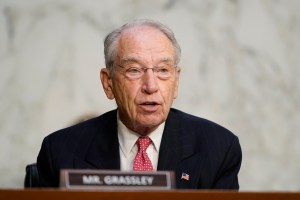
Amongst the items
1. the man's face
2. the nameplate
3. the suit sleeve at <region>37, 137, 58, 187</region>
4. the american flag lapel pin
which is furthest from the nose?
the nameplate

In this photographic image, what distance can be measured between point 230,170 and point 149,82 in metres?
0.50

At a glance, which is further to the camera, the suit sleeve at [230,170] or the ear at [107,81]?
the ear at [107,81]

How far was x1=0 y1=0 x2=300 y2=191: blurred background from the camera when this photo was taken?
3.80 meters

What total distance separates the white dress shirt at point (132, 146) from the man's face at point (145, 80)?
0.06 m

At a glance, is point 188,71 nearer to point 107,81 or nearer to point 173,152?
point 107,81

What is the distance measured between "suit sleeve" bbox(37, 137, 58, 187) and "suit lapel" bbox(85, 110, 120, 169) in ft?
0.50

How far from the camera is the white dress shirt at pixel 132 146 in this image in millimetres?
2641

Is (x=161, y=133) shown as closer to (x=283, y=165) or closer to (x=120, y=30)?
(x=120, y=30)

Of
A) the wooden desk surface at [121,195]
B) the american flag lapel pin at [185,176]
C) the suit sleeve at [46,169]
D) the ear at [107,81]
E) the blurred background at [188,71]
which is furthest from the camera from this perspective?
the blurred background at [188,71]

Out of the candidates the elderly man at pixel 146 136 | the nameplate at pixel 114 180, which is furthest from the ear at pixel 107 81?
the nameplate at pixel 114 180

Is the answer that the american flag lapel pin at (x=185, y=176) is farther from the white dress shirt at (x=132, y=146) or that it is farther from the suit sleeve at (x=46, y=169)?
the suit sleeve at (x=46, y=169)

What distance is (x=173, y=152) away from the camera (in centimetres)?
261

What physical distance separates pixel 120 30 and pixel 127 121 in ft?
1.24

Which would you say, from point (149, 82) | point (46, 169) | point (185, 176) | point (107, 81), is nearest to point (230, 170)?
point (185, 176)
